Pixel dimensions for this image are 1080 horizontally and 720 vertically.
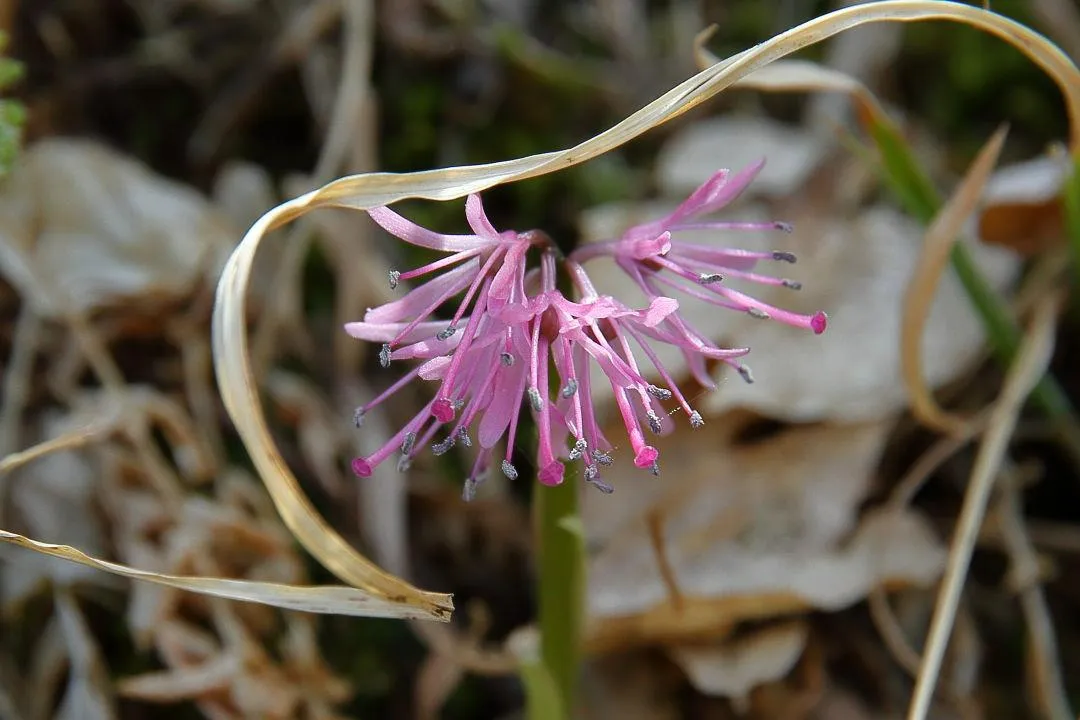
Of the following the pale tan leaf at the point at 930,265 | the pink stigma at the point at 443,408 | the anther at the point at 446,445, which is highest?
the pale tan leaf at the point at 930,265

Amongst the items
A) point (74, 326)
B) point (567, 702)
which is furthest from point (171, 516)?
point (567, 702)

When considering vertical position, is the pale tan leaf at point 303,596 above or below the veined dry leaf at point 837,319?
below

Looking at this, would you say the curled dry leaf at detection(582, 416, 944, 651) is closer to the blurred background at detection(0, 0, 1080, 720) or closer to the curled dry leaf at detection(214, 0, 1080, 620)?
the blurred background at detection(0, 0, 1080, 720)

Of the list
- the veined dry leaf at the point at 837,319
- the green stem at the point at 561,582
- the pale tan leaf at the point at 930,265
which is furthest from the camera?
the veined dry leaf at the point at 837,319

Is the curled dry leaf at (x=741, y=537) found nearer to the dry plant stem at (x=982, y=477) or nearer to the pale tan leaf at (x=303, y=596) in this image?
the dry plant stem at (x=982, y=477)

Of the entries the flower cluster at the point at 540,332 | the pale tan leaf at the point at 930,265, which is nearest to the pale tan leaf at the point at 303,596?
the flower cluster at the point at 540,332

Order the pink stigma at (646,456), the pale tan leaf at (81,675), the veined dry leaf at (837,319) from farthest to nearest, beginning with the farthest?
the veined dry leaf at (837,319), the pale tan leaf at (81,675), the pink stigma at (646,456)
